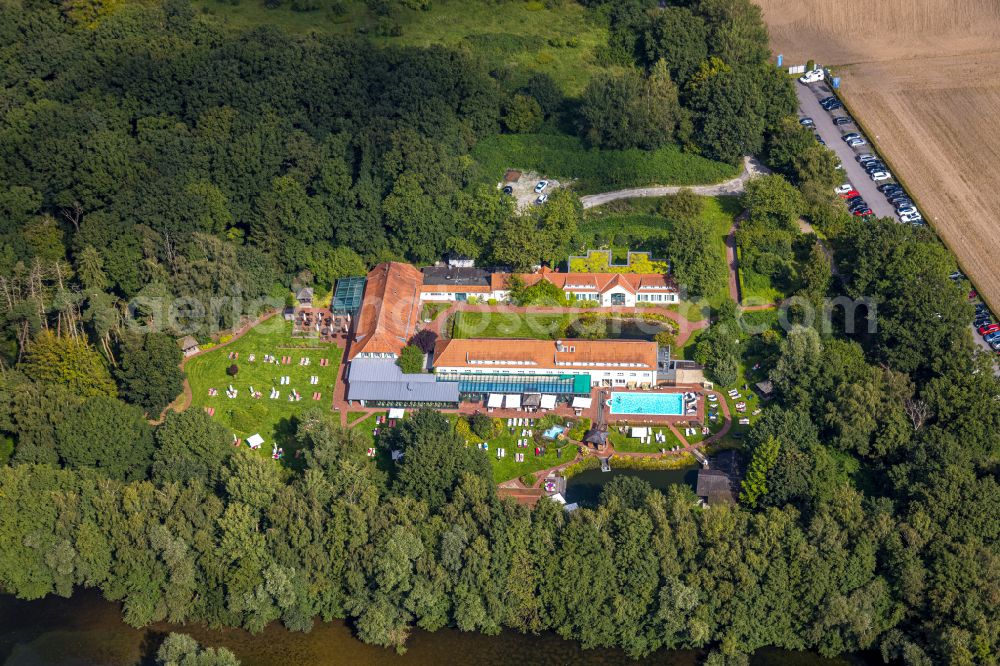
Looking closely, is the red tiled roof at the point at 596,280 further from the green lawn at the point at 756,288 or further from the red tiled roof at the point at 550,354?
the red tiled roof at the point at 550,354

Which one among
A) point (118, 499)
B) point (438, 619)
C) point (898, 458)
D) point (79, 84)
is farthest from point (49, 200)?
point (898, 458)

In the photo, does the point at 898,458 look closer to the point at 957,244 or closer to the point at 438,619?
the point at 957,244

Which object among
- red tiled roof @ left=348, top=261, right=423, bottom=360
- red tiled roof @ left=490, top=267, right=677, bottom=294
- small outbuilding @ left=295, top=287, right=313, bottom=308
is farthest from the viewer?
small outbuilding @ left=295, top=287, right=313, bottom=308

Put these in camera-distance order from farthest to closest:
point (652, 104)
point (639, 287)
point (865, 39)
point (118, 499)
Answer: point (865, 39) < point (652, 104) < point (639, 287) < point (118, 499)

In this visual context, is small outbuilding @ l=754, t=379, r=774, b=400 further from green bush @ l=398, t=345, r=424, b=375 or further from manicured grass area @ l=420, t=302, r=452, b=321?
manicured grass area @ l=420, t=302, r=452, b=321

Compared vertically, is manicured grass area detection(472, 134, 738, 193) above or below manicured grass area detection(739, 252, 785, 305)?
above

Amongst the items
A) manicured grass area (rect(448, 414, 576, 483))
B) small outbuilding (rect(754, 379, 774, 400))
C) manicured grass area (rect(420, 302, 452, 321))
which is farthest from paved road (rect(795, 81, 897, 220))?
manicured grass area (rect(420, 302, 452, 321))

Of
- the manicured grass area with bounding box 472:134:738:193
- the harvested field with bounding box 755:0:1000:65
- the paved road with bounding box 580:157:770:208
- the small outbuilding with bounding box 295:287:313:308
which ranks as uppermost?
the harvested field with bounding box 755:0:1000:65
